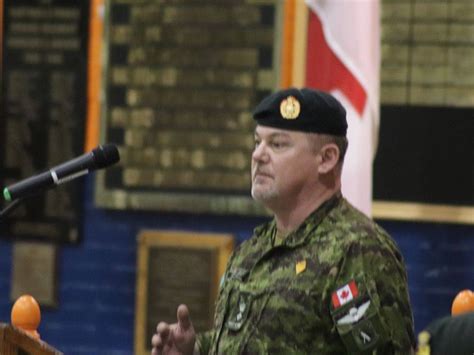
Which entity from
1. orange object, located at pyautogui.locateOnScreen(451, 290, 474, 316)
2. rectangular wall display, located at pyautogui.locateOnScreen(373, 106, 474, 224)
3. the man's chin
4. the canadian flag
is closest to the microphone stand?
the man's chin

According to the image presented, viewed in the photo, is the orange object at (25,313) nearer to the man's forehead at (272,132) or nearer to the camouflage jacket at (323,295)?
the camouflage jacket at (323,295)

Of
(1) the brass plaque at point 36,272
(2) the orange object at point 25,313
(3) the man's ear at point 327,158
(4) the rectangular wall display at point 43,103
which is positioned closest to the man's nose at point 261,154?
(3) the man's ear at point 327,158

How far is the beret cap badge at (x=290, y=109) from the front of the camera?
2.96 metres

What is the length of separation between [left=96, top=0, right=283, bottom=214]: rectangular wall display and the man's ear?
3032 millimetres

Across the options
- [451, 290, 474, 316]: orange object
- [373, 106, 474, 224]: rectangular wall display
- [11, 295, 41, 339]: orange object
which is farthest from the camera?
[373, 106, 474, 224]: rectangular wall display

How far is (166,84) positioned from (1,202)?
102 cm

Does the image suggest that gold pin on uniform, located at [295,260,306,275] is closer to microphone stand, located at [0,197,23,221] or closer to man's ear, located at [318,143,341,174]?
man's ear, located at [318,143,341,174]

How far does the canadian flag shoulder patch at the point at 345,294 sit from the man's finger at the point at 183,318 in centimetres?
35

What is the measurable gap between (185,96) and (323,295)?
346 cm

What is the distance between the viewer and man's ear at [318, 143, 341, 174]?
117 inches

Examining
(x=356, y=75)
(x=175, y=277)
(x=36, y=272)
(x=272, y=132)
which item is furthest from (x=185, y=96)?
(x=272, y=132)

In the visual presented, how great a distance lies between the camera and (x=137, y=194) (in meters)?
6.23

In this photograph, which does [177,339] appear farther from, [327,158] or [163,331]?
[327,158]

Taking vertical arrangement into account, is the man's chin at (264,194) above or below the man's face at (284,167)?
below
